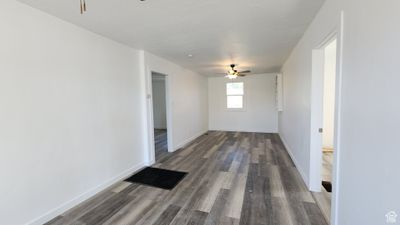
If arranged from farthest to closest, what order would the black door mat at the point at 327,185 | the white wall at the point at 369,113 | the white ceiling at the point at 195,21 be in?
the black door mat at the point at 327,185, the white ceiling at the point at 195,21, the white wall at the point at 369,113

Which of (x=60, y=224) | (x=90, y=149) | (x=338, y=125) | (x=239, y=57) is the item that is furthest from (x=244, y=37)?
(x=60, y=224)

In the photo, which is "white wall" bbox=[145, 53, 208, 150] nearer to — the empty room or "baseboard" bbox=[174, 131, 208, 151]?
"baseboard" bbox=[174, 131, 208, 151]

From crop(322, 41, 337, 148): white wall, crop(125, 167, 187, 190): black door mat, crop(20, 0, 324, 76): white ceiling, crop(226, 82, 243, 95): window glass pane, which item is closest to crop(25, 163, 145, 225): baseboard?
crop(125, 167, 187, 190): black door mat

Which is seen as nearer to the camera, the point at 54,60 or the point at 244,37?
the point at 54,60

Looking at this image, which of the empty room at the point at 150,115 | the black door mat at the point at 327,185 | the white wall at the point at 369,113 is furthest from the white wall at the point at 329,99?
the white wall at the point at 369,113

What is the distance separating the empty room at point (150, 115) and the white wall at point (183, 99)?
1.47 feet

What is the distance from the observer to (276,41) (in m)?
3.44

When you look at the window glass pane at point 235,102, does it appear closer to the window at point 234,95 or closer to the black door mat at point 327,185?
the window at point 234,95

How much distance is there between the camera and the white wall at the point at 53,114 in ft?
6.37

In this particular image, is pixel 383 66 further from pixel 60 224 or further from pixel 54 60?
pixel 60 224

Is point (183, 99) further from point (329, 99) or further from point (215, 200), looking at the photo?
point (329, 99)

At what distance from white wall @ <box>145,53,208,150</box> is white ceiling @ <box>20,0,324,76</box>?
930 mm

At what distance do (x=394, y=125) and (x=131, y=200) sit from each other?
9.48 ft

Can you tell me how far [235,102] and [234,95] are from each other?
0.98 feet
